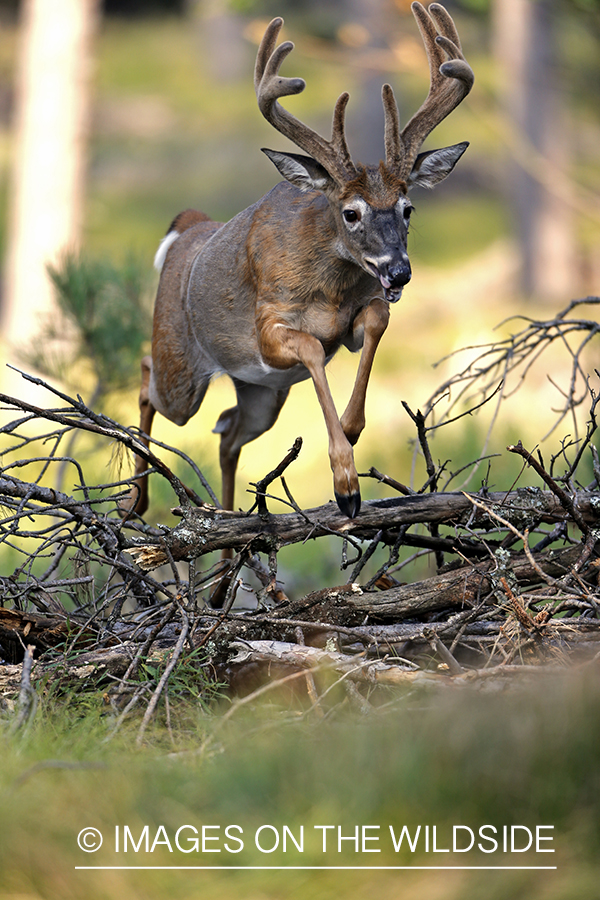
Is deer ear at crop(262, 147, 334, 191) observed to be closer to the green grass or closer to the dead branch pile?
the dead branch pile

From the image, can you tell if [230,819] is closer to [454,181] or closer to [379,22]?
[379,22]

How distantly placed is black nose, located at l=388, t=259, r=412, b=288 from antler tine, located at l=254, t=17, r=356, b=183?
0.49 m

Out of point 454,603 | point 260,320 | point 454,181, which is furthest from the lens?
point 454,181

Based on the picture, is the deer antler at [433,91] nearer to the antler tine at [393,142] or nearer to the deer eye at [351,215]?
the antler tine at [393,142]

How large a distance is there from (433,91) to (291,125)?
62cm

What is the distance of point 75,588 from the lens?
407cm

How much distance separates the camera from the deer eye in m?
3.65

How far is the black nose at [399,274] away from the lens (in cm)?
342

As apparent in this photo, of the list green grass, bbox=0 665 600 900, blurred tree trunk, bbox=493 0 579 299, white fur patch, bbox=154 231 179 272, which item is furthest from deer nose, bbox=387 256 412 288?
blurred tree trunk, bbox=493 0 579 299

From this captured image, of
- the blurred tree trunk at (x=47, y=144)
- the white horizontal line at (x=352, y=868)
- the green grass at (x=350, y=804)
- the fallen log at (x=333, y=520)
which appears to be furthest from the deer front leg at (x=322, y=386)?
the blurred tree trunk at (x=47, y=144)

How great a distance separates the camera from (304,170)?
3812 millimetres

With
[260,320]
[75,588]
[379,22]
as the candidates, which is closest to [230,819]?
[75,588]

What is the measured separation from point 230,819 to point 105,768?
378 millimetres

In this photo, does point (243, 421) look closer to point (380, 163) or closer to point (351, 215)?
point (351, 215)
